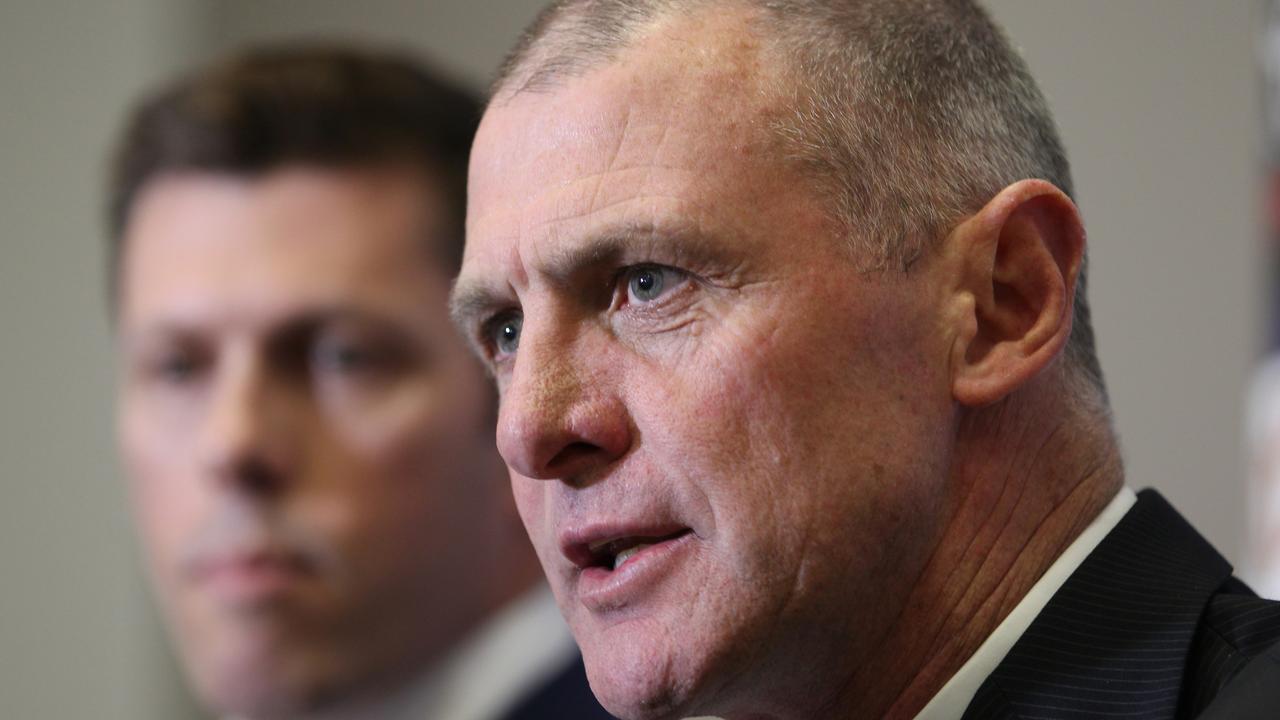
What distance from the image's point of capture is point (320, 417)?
2664 mm

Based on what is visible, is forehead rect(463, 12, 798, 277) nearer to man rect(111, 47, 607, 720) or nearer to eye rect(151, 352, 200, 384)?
man rect(111, 47, 607, 720)

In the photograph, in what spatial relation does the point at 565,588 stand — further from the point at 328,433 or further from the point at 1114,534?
the point at 328,433

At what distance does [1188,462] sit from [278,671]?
168 centimetres

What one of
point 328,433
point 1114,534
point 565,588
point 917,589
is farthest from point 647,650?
point 328,433

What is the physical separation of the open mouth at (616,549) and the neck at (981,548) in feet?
Answer: 0.71

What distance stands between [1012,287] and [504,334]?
50 centimetres

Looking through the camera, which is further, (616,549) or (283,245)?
(283,245)

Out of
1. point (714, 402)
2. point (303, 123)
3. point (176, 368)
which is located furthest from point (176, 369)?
point (714, 402)

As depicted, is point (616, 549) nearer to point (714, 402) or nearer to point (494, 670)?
point (714, 402)

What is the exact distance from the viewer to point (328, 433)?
2660mm

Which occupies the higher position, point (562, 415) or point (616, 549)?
point (562, 415)

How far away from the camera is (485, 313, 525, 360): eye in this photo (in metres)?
1.55

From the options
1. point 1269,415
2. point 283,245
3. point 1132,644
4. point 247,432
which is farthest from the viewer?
point 1269,415

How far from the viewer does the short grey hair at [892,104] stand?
4.48 ft
